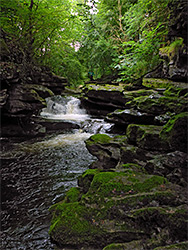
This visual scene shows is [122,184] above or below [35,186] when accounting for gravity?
above

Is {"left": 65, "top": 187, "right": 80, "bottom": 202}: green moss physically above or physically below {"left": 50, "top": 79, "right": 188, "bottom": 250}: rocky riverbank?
below

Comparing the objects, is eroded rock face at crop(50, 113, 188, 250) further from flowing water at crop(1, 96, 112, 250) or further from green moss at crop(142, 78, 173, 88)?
green moss at crop(142, 78, 173, 88)

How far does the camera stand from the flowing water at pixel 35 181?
2837 millimetres

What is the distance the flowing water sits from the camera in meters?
2.84

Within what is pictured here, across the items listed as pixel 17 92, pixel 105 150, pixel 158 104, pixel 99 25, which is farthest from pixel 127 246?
pixel 99 25

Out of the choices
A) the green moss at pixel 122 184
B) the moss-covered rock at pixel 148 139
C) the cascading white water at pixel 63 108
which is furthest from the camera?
the cascading white water at pixel 63 108

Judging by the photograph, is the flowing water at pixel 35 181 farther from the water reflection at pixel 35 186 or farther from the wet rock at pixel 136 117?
the wet rock at pixel 136 117

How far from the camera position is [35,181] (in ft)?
15.7

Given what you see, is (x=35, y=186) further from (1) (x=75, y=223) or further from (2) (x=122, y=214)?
(2) (x=122, y=214)

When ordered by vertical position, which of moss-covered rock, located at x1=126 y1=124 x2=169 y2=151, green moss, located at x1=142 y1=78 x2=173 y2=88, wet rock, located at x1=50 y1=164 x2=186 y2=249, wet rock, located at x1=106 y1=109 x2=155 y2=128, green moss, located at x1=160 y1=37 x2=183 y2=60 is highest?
green moss, located at x1=160 y1=37 x2=183 y2=60

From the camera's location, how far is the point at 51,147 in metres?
8.02

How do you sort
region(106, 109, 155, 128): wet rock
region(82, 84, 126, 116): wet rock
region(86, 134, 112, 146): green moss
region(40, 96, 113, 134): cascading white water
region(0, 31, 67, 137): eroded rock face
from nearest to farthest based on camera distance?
region(86, 134, 112, 146): green moss, region(106, 109, 155, 128): wet rock, region(0, 31, 67, 137): eroded rock face, region(82, 84, 126, 116): wet rock, region(40, 96, 113, 134): cascading white water

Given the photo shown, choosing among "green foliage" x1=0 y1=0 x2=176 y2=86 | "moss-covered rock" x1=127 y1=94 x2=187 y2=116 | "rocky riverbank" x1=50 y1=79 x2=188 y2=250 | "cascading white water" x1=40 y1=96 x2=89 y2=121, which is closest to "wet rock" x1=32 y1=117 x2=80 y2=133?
"cascading white water" x1=40 y1=96 x2=89 y2=121

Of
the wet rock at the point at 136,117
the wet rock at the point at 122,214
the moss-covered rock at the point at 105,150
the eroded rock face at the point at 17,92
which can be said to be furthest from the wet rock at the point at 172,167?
the eroded rock face at the point at 17,92
